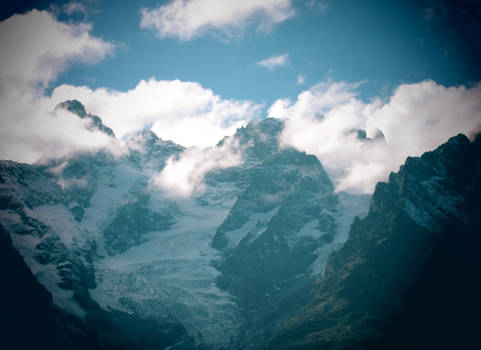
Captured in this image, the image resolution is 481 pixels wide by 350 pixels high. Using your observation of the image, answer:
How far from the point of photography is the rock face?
458 ft

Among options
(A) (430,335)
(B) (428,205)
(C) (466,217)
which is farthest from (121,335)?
(C) (466,217)

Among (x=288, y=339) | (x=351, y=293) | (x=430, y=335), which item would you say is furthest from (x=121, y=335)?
(x=430, y=335)

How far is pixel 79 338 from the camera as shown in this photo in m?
158

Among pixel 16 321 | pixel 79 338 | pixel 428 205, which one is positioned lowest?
pixel 79 338

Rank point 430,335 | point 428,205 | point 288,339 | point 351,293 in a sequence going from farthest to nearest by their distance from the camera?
point 428,205 → point 351,293 → point 288,339 → point 430,335

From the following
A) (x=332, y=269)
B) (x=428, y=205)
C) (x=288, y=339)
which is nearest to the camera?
(x=288, y=339)

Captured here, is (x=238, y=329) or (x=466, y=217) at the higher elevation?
(x=466, y=217)

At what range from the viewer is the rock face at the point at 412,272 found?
139750 mm

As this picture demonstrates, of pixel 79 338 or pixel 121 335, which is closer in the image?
pixel 79 338

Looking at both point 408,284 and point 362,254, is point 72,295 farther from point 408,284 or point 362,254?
point 408,284

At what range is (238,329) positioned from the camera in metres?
191

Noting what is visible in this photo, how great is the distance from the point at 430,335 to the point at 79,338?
136030 millimetres

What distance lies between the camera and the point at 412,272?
159 meters

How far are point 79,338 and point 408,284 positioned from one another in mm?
136775
